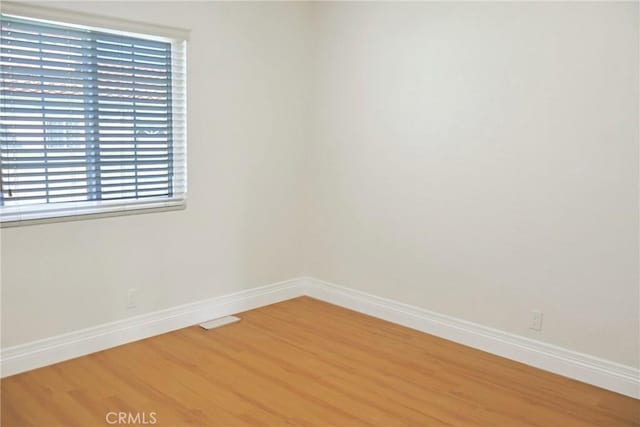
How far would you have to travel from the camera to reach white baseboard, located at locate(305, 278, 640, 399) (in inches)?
124

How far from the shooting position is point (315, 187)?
4.60 meters

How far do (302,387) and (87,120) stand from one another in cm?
196

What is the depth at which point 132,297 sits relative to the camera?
362cm

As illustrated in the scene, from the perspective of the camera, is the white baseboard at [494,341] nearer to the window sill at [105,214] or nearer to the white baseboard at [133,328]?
the white baseboard at [133,328]

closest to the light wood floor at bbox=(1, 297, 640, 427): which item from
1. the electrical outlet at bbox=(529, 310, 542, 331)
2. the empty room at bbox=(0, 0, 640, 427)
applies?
the empty room at bbox=(0, 0, 640, 427)

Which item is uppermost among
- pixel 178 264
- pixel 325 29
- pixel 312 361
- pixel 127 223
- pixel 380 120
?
pixel 325 29

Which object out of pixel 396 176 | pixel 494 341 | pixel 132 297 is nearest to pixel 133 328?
pixel 132 297

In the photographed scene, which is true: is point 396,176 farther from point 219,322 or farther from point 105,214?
point 105,214

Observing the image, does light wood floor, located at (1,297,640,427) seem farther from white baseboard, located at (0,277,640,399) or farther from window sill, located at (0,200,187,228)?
window sill, located at (0,200,187,228)

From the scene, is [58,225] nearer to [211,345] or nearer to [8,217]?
[8,217]

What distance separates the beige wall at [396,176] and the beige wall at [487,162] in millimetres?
11

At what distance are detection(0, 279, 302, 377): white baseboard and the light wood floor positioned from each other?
0.22 ft

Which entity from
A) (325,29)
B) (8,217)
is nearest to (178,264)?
(8,217)

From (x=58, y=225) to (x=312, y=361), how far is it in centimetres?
167
